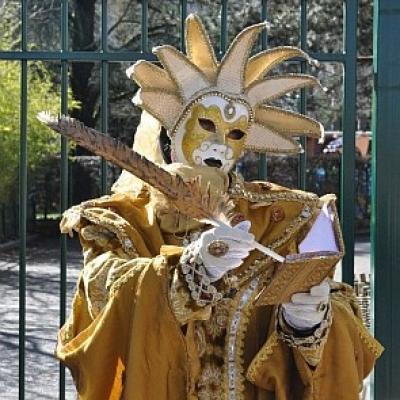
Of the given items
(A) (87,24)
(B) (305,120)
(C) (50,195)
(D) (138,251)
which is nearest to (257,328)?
(D) (138,251)

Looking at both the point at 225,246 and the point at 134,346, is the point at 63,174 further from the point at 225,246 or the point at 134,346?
the point at 225,246

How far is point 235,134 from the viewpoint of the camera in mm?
2850

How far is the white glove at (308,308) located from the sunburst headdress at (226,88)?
23.6 inches

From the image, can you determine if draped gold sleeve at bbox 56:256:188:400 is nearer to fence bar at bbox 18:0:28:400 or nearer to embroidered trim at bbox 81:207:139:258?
embroidered trim at bbox 81:207:139:258

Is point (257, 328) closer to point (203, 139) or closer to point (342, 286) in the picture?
point (342, 286)

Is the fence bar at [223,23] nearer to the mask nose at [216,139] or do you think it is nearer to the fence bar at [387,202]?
the fence bar at [387,202]

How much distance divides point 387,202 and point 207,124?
3.03 ft

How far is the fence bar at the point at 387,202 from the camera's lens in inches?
136

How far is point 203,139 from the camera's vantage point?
9.17 feet

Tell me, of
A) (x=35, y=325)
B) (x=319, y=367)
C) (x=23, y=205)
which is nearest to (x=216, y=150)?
(x=319, y=367)

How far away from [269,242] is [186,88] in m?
0.49

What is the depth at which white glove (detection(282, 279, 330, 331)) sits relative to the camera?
8.02 feet

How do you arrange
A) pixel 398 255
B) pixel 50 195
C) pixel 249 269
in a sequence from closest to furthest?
1. pixel 249 269
2. pixel 398 255
3. pixel 50 195

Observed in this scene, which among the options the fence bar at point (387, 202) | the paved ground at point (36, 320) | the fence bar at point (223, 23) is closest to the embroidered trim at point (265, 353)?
the fence bar at point (387, 202)
